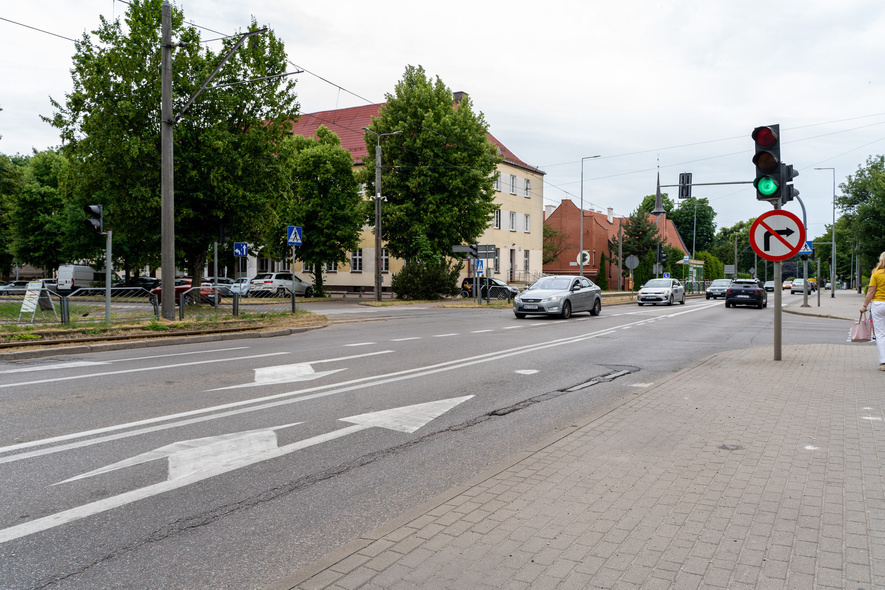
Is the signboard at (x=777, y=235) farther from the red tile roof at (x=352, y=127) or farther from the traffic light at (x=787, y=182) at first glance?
the red tile roof at (x=352, y=127)

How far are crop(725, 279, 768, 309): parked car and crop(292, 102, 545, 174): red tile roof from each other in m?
25.8

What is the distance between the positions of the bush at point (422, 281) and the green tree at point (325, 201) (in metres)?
6.58

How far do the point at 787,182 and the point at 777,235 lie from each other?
919 mm

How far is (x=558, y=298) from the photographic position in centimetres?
2312

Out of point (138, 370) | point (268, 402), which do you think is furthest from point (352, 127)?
point (268, 402)

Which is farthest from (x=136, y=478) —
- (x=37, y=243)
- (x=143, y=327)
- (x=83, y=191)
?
(x=37, y=243)

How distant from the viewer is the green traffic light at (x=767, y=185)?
10.1 metres

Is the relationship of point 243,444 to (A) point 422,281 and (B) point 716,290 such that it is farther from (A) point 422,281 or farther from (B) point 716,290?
(B) point 716,290

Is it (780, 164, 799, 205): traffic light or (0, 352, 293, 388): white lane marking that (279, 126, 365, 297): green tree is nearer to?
(0, 352, 293, 388): white lane marking

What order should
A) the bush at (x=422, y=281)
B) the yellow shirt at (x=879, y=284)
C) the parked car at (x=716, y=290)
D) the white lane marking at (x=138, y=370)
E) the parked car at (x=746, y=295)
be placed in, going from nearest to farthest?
the white lane marking at (x=138, y=370), the yellow shirt at (x=879, y=284), the parked car at (x=746, y=295), the bush at (x=422, y=281), the parked car at (x=716, y=290)

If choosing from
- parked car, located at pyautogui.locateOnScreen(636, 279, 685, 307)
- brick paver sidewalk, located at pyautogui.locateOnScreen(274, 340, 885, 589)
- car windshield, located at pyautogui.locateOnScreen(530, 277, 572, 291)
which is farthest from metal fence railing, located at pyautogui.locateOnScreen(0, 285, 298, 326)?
parked car, located at pyautogui.locateOnScreen(636, 279, 685, 307)

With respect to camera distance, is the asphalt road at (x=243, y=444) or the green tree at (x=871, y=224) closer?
the asphalt road at (x=243, y=444)

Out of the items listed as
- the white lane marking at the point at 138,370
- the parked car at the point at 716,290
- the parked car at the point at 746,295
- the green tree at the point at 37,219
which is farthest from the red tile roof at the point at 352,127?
the white lane marking at the point at 138,370

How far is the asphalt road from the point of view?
3516mm
